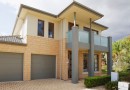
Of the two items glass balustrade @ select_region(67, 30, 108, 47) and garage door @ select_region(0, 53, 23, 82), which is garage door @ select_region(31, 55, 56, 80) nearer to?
garage door @ select_region(0, 53, 23, 82)

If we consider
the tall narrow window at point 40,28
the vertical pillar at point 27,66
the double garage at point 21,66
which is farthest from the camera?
the tall narrow window at point 40,28

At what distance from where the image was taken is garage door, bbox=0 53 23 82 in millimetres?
12266

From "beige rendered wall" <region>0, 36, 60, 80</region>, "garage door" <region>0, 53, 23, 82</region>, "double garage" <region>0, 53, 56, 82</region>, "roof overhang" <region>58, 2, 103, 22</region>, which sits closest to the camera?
"garage door" <region>0, 53, 23, 82</region>

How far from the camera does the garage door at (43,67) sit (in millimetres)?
14027

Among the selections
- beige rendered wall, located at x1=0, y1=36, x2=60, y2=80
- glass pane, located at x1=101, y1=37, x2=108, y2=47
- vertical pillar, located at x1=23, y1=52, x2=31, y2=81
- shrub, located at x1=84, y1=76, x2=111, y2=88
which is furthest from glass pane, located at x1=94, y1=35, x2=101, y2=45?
vertical pillar, located at x1=23, y1=52, x2=31, y2=81

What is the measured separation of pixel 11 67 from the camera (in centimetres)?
1273

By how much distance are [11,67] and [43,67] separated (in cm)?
323

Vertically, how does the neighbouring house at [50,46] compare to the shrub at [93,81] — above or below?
above

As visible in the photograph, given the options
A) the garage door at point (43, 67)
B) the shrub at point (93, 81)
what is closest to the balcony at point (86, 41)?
the garage door at point (43, 67)

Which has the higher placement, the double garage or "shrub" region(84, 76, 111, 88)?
the double garage

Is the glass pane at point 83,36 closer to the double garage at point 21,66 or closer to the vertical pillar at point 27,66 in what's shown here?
the double garage at point 21,66

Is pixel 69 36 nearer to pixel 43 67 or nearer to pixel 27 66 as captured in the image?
pixel 43 67

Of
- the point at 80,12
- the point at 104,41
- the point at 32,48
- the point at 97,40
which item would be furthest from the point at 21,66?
the point at 104,41

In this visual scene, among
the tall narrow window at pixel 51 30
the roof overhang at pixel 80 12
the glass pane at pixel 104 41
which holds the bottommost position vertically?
the glass pane at pixel 104 41
